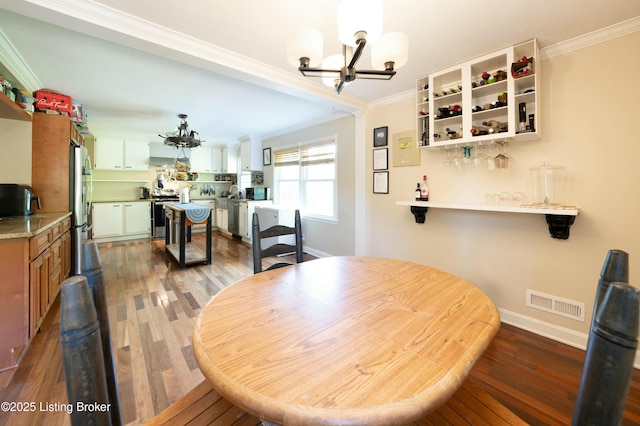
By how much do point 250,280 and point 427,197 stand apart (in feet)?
7.29

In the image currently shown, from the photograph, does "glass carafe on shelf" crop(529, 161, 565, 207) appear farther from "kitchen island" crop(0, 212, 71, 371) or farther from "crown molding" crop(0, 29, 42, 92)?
"crown molding" crop(0, 29, 42, 92)

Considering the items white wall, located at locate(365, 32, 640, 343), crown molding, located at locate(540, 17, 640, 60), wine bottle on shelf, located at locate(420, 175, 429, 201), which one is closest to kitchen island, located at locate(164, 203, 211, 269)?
wine bottle on shelf, located at locate(420, 175, 429, 201)

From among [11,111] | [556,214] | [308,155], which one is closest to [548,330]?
[556,214]

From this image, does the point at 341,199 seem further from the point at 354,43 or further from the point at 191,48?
the point at 354,43

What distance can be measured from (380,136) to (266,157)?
3.19 metres

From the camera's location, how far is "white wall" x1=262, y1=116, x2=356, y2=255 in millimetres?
3943

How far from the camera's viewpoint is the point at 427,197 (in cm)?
289

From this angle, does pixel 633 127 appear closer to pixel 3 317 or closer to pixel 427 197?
pixel 427 197

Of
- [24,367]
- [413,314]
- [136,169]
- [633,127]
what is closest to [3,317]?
[24,367]

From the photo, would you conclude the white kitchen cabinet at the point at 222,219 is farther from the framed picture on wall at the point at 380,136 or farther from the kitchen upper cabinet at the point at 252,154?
the framed picture on wall at the point at 380,136

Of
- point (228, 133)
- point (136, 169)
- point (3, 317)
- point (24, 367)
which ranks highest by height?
point (228, 133)

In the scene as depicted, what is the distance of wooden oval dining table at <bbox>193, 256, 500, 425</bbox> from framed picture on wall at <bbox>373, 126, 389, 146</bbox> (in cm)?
231

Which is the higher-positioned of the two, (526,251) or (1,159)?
(1,159)

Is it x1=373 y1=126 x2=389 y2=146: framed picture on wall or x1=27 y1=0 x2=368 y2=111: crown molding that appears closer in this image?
x1=27 y1=0 x2=368 y2=111: crown molding
